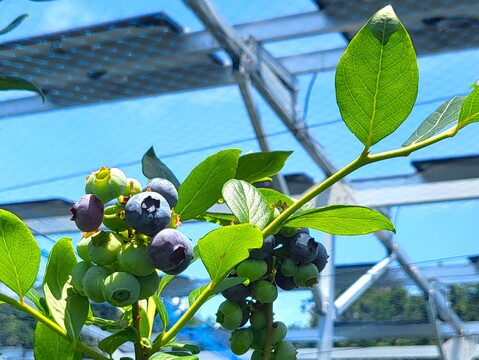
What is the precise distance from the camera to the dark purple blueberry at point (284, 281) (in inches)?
14.4

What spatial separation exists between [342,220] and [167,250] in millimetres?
85

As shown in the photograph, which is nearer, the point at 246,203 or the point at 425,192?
the point at 246,203

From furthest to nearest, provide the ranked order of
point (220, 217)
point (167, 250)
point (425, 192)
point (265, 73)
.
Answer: point (425, 192) → point (265, 73) → point (220, 217) → point (167, 250)

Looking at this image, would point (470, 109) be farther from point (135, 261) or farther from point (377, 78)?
point (135, 261)

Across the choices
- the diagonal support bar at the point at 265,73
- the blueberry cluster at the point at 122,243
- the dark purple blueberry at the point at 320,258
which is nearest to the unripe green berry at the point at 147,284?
the blueberry cluster at the point at 122,243

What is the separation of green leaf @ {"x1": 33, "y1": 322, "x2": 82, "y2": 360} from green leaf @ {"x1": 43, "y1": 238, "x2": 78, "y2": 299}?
3 centimetres

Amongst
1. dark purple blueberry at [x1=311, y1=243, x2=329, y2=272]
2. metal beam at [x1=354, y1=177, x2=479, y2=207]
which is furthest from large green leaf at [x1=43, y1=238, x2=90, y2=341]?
metal beam at [x1=354, y1=177, x2=479, y2=207]

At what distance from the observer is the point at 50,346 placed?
354 millimetres

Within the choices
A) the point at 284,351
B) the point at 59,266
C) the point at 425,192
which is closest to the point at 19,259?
the point at 59,266

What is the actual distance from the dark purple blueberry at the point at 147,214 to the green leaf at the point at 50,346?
0.10 meters

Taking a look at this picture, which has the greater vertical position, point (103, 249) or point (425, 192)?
point (425, 192)

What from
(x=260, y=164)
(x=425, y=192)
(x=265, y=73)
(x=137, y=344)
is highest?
(x=265, y=73)

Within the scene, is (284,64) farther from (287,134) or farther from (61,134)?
(61,134)

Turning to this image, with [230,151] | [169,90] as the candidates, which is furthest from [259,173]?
[169,90]
